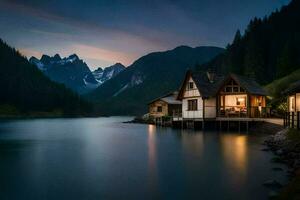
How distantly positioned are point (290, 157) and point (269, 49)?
108867 mm

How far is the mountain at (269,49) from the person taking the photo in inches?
3371

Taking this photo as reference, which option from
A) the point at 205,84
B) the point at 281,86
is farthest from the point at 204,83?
the point at 281,86

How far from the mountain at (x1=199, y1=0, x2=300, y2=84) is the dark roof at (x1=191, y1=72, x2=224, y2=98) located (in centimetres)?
2038

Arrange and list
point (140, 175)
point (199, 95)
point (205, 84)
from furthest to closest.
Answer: point (205, 84) → point (199, 95) → point (140, 175)

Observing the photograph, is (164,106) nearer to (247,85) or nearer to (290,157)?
(247,85)

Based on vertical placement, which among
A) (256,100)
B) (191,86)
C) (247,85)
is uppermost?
(191,86)

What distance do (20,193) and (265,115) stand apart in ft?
139

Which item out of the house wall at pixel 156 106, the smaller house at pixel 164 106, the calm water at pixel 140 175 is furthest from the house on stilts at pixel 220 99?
the calm water at pixel 140 175

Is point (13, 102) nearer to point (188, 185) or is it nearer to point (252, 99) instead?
point (252, 99)

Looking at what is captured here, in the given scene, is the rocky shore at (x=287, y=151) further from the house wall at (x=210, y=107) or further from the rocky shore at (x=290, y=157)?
the house wall at (x=210, y=107)

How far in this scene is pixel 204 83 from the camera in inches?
2080

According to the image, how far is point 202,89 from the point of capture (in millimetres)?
→ 51031

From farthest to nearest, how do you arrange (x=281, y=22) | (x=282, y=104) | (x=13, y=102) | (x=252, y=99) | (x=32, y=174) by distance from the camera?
1. (x=13, y=102)
2. (x=281, y=22)
3. (x=282, y=104)
4. (x=252, y=99)
5. (x=32, y=174)

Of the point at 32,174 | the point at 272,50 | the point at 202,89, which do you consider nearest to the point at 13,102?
the point at 272,50
